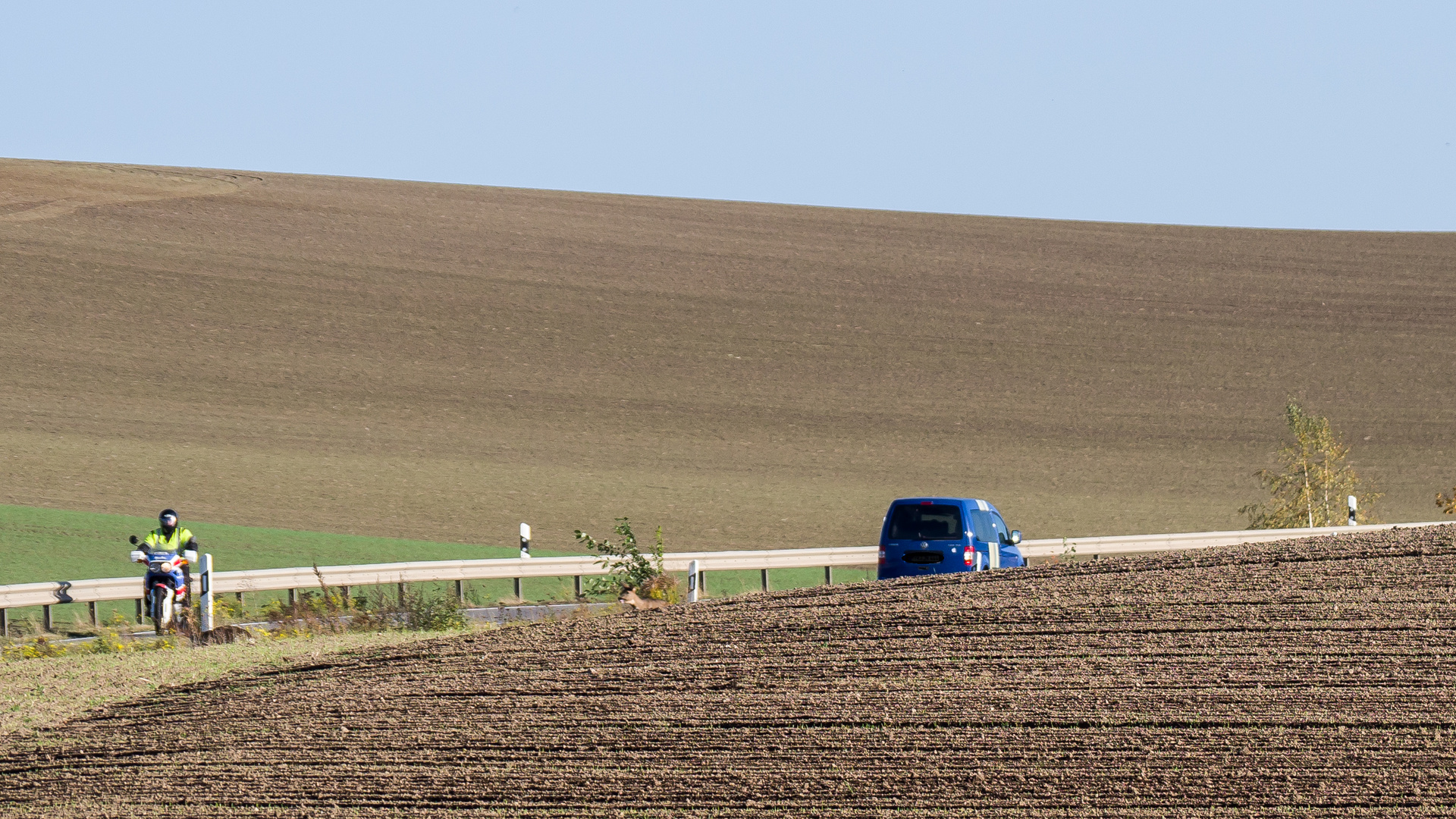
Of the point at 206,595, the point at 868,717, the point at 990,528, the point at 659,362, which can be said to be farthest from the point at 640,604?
the point at 659,362

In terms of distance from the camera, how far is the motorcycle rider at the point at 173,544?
17266 mm

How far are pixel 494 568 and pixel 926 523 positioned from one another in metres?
6.09

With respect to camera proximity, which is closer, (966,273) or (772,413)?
(772,413)

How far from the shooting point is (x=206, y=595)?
688 inches

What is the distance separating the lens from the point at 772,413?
45.3 m

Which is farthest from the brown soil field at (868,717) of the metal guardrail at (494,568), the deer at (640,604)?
the metal guardrail at (494,568)

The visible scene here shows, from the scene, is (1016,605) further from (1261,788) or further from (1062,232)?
(1062,232)

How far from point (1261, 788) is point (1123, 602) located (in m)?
3.95

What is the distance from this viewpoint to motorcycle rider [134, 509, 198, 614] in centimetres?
1727

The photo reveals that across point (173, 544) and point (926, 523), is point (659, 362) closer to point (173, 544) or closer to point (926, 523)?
point (926, 523)

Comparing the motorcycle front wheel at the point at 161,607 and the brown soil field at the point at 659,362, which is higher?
the brown soil field at the point at 659,362

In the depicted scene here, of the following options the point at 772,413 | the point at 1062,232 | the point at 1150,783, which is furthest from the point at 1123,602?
the point at 1062,232

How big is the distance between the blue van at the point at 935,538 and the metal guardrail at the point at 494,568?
1718 millimetres

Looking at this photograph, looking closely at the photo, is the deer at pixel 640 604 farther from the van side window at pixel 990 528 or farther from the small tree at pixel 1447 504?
the small tree at pixel 1447 504
